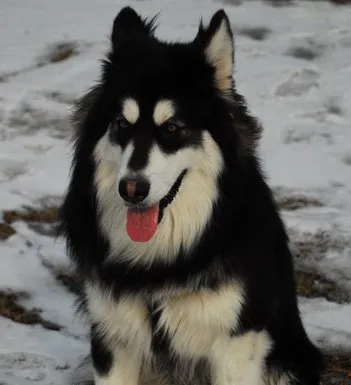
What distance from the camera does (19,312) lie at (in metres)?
5.89

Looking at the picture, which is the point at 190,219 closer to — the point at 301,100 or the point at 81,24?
the point at 301,100

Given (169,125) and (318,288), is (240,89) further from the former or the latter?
(169,125)

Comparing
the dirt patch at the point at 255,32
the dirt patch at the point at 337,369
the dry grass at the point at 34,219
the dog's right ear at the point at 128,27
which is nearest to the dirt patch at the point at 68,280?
the dry grass at the point at 34,219

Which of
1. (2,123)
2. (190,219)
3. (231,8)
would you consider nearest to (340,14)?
(231,8)

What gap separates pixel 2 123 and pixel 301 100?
308cm

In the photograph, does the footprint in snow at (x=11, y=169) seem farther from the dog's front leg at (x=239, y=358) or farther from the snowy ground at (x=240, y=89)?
the dog's front leg at (x=239, y=358)

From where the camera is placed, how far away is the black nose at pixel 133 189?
3.88 meters

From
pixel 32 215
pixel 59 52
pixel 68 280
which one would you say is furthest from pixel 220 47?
pixel 59 52

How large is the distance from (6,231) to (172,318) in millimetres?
2905

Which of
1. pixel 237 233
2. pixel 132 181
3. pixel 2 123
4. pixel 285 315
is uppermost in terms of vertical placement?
pixel 132 181

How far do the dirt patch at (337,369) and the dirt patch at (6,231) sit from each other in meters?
2.71

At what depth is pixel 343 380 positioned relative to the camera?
521 centimetres

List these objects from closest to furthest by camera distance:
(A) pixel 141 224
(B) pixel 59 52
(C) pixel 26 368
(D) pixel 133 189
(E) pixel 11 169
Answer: (D) pixel 133 189
(A) pixel 141 224
(C) pixel 26 368
(E) pixel 11 169
(B) pixel 59 52

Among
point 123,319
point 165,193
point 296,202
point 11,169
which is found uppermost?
point 165,193
